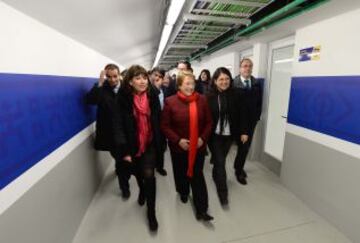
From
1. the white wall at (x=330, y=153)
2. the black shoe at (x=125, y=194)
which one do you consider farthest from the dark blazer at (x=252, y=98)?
the black shoe at (x=125, y=194)

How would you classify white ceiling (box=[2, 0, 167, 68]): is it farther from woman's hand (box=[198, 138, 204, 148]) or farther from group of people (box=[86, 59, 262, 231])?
woman's hand (box=[198, 138, 204, 148])

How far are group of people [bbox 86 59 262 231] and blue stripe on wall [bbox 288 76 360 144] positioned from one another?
2.23 ft

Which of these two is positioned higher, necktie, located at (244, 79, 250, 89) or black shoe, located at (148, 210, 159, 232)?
necktie, located at (244, 79, 250, 89)

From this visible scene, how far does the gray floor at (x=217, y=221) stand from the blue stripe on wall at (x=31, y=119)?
0.96m

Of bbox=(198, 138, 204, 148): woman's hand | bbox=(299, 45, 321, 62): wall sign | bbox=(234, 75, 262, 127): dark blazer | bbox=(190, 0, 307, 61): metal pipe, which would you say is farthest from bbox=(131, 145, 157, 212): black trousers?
bbox=(299, 45, 321, 62): wall sign

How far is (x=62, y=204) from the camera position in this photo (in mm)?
1731

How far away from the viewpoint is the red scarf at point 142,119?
6.51ft

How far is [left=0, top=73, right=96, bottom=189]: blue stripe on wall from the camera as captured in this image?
111 cm

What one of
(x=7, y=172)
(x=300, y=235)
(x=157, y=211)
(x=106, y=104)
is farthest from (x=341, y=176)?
(x=7, y=172)

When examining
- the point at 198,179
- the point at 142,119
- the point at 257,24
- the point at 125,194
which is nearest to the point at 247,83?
the point at 257,24

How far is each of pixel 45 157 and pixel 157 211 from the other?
4.34 feet

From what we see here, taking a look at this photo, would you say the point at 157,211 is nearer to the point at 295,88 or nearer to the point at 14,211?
the point at 14,211

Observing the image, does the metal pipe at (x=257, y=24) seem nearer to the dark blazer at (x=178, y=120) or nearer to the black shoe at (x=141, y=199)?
the dark blazer at (x=178, y=120)

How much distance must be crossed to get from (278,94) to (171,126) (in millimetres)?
2111
